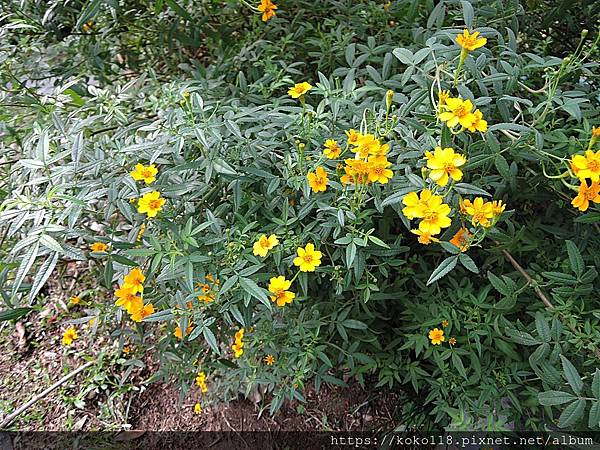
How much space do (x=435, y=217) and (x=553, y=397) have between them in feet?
1.63

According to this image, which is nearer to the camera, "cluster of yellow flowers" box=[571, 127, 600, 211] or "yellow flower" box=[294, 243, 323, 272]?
"cluster of yellow flowers" box=[571, 127, 600, 211]

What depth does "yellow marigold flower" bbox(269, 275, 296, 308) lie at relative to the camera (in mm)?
1341

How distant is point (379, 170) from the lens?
4.13ft

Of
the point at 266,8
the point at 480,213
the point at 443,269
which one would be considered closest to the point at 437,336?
the point at 443,269

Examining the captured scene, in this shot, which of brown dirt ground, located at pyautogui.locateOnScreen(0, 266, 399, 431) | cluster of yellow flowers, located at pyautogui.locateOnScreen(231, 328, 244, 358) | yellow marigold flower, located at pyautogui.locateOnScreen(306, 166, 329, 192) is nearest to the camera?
yellow marigold flower, located at pyautogui.locateOnScreen(306, 166, 329, 192)

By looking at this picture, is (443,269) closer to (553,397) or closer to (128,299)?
(553,397)

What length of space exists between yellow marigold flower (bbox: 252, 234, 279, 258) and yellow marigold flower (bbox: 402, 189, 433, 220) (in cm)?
33

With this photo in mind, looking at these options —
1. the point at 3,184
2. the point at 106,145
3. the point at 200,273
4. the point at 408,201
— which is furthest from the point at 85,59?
the point at 408,201

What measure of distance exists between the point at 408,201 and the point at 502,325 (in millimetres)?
515

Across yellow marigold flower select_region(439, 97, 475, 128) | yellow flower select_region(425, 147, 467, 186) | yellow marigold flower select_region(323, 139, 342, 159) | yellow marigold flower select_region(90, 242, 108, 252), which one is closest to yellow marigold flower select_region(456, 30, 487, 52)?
yellow marigold flower select_region(439, 97, 475, 128)

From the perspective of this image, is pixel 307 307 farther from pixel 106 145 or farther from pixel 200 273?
pixel 106 145

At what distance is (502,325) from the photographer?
1.47m

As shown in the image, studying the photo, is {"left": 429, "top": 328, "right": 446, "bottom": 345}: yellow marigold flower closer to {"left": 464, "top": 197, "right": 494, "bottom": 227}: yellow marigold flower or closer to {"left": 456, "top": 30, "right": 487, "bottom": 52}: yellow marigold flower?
{"left": 464, "top": 197, "right": 494, "bottom": 227}: yellow marigold flower

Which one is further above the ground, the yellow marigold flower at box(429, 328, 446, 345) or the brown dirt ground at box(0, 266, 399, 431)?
the yellow marigold flower at box(429, 328, 446, 345)
